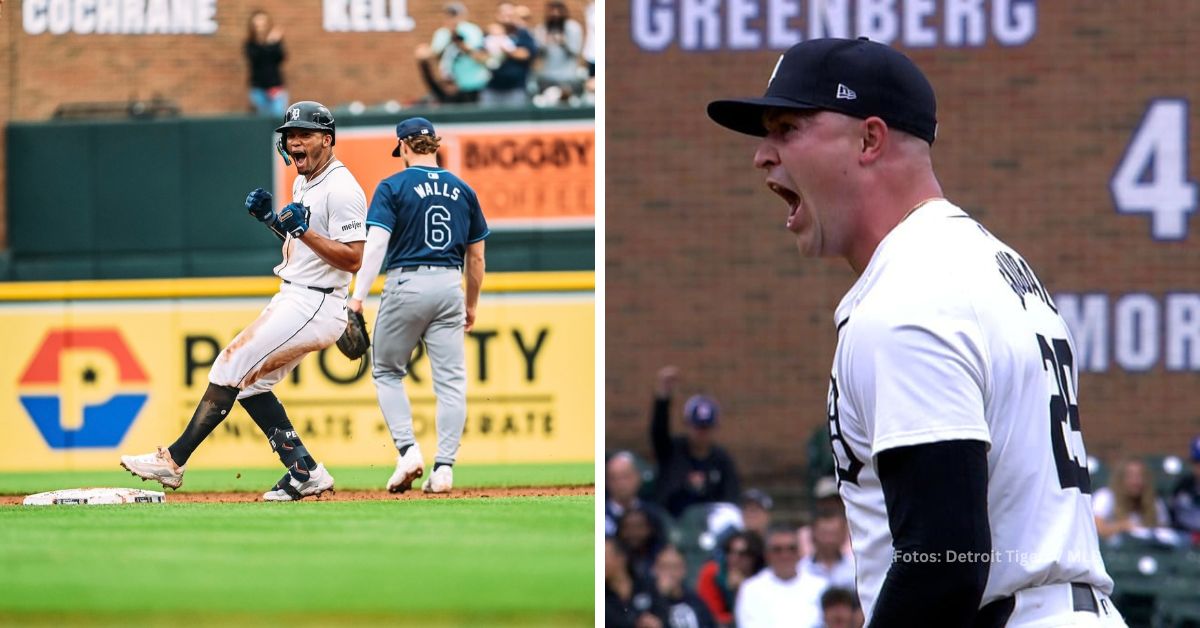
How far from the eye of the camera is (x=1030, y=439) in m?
1.87

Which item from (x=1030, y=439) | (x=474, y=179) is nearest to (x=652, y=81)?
(x=474, y=179)

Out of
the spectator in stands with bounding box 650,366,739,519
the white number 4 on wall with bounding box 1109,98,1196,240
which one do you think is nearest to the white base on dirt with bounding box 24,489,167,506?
the spectator in stands with bounding box 650,366,739,519

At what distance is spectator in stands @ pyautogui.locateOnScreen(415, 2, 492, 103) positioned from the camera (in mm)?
2850

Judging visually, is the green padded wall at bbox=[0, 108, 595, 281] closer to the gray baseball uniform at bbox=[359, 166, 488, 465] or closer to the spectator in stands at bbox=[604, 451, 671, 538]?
the gray baseball uniform at bbox=[359, 166, 488, 465]

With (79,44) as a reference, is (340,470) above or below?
below

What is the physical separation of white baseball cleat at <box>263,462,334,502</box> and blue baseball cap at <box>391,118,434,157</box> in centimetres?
57

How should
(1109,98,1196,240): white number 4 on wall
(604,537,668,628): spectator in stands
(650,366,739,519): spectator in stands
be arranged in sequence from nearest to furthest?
(604,537,668,628): spectator in stands, (650,366,739,519): spectator in stands, (1109,98,1196,240): white number 4 on wall

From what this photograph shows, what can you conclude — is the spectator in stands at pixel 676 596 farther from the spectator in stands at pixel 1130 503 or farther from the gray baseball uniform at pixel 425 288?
the gray baseball uniform at pixel 425 288

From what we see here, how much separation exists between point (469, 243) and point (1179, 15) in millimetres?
8386

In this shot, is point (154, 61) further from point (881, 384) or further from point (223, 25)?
point (881, 384)

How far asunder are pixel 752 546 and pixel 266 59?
511 centimetres

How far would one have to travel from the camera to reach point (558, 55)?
9.78 feet

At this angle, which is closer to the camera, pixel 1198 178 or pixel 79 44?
pixel 79 44

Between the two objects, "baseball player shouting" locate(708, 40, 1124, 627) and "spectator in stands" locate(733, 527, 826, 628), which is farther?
"spectator in stands" locate(733, 527, 826, 628)
